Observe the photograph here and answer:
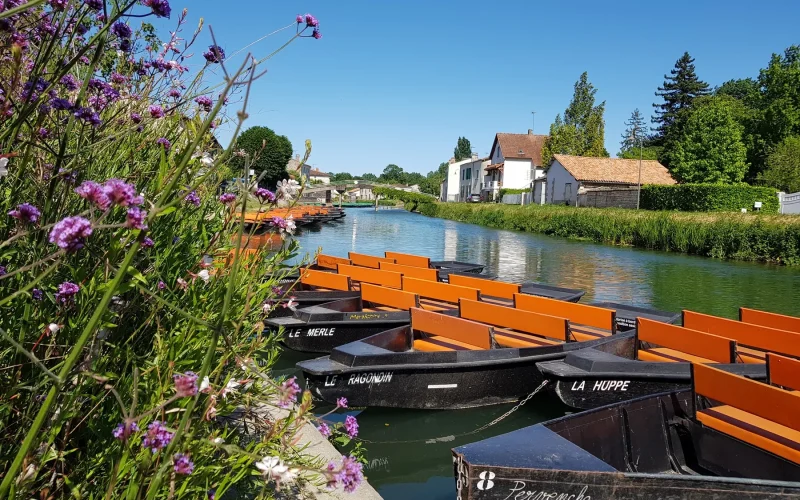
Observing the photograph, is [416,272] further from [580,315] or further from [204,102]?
[204,102]

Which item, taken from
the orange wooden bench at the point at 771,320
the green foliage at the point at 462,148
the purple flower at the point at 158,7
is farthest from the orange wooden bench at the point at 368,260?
the green foliage at the point at 462,148

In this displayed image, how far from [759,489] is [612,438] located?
1.11 metres

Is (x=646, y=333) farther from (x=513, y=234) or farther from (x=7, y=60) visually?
(x=513, y=234)

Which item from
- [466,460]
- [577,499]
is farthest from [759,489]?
[466,460]

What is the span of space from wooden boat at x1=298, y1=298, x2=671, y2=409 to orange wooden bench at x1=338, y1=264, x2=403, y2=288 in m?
2.58

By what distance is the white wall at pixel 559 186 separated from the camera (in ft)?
158

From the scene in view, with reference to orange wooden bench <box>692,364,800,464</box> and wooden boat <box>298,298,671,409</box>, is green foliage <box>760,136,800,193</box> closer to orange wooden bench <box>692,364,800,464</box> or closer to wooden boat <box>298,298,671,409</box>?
wooden boat <box>298,298,671,409</box>

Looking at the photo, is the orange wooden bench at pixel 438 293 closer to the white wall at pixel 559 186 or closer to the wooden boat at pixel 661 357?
the wooden boat at pixel 661 357

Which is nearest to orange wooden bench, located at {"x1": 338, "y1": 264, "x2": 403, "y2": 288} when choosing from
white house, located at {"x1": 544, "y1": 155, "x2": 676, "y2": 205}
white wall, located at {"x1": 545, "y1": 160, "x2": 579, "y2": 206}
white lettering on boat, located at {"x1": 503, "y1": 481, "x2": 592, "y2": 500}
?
white lettering on boat, located at {"x1": 503, "y1": 481, "x2": 592, "y2": 500}

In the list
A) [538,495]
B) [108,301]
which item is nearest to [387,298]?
[538,495]

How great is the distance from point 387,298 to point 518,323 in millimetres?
2025

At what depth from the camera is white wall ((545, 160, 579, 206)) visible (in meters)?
48.2

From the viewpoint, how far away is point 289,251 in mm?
2664

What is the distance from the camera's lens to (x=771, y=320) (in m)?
7.94
